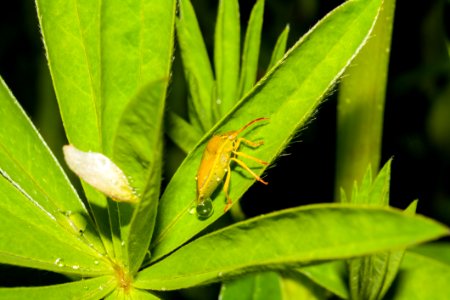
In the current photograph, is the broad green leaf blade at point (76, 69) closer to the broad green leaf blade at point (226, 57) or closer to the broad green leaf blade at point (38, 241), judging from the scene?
the broad green leaf blade at point (38, 241)

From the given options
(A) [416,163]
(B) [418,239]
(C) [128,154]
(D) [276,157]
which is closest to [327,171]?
(A) [416,163]

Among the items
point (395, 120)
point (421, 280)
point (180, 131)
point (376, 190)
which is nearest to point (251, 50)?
point (180, 131)

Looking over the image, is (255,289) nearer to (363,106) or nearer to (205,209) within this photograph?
(205,209)

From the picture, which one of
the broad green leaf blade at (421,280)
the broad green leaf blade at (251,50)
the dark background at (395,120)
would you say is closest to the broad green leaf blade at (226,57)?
the broad green leaf blade at (251,50)

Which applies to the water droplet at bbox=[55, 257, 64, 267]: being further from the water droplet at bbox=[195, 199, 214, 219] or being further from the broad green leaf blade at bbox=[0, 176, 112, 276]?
the water droplet at bbox=[195, 199, 214, 219]

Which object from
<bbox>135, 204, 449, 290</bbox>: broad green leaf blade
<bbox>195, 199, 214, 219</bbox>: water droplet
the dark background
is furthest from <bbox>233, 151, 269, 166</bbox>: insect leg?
the dark background

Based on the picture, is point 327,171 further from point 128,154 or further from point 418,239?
point 418,239
